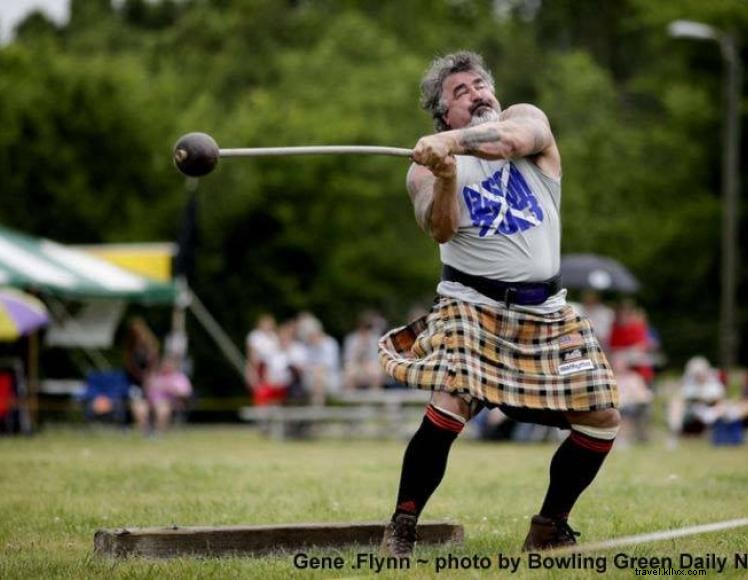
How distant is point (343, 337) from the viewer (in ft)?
80.7

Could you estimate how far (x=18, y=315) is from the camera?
53.9 ft

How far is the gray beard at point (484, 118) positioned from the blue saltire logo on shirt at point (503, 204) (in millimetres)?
163

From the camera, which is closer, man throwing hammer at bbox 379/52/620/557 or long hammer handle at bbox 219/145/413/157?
Result: long hammer handle at bbox 219/145/413/157

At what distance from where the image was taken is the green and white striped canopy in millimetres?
16312

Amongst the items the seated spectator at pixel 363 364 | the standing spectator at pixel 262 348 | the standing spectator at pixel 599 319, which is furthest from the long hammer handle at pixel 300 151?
the seated spectator at pixel 363 364

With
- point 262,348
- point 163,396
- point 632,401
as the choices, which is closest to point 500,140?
point 632,401

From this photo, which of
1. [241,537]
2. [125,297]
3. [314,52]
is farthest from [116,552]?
[314,52]

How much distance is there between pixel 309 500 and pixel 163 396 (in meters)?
10.4

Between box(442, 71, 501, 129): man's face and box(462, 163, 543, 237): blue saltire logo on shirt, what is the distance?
8.0 inches

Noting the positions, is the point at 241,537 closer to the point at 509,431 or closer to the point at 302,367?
the point at 509,431

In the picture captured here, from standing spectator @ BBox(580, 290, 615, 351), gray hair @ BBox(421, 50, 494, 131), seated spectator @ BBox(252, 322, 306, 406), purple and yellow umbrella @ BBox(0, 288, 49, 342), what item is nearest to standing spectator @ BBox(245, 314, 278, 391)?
seated spectator @ BBox(252, 322, 306, 406)

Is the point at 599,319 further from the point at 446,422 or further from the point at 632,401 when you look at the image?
the point at 446,422

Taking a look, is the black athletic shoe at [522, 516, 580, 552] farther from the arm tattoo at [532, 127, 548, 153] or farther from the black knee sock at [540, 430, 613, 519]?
the arm tattoo at [532, 127, 548, 153]

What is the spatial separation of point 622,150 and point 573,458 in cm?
2950
